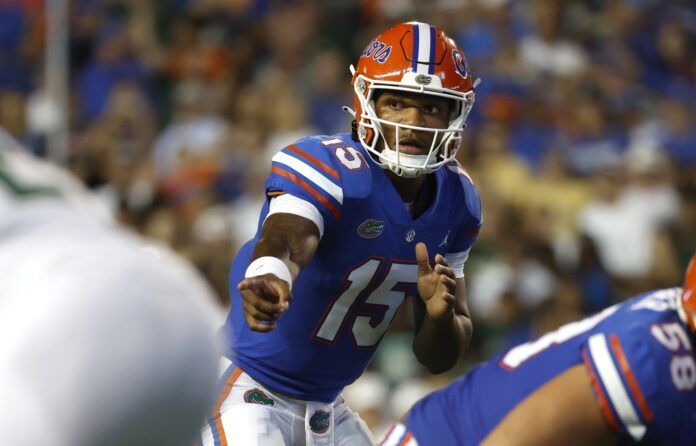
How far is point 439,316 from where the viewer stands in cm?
305

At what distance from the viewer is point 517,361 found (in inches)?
140

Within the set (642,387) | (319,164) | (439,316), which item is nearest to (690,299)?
(642,387)

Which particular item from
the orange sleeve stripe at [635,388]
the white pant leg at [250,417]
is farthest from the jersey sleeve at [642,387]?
the white pant leg at [250,417]

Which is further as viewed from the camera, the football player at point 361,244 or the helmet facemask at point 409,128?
the helmet facemask at point 409,128

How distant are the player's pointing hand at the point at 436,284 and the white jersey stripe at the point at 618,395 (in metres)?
0.54

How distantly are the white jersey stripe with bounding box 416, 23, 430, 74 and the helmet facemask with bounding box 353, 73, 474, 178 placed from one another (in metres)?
0.03

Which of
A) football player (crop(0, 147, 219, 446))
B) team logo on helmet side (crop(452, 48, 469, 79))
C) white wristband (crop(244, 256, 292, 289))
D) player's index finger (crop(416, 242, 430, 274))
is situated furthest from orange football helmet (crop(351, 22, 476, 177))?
football player (crop(0, 147, 219, 446))

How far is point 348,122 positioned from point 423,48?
13.8 ft

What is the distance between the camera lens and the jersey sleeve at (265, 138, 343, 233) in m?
2.99

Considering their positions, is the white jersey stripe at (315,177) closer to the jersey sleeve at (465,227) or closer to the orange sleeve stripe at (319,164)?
the orange sleeve stripe at (319,164)

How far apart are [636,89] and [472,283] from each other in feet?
8.96

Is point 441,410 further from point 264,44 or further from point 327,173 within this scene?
point 264,44

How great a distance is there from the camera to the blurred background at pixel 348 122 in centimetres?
662

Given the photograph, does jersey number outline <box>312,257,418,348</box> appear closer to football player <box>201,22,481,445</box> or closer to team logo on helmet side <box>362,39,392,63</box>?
football player <box>201,22,481,445</box>
